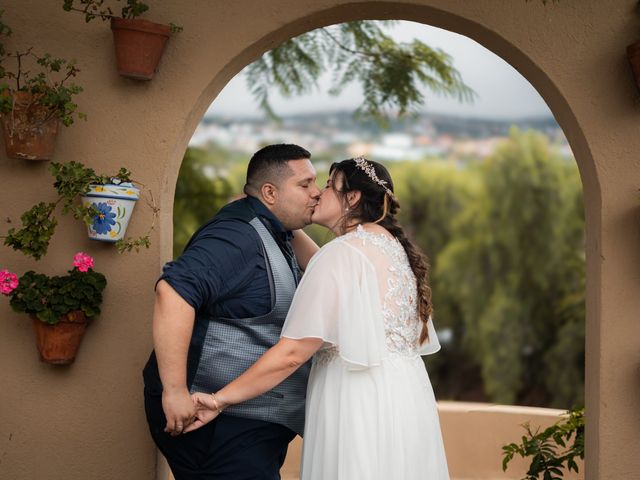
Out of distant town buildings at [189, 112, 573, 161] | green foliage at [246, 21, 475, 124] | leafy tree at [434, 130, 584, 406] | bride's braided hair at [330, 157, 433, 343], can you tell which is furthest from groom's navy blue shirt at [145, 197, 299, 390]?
distant town buildings at [189, 112, 573, 161]

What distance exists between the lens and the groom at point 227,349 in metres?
2.71

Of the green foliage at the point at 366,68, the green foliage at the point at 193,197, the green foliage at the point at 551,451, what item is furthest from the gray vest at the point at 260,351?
the green foliage at the point at 193,197

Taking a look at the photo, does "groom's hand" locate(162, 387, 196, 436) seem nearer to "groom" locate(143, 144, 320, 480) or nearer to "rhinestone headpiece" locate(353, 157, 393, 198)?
"groom" locate(143, 144, 320, 480)

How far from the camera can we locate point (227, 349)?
2.87 meters

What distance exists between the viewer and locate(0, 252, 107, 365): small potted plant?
3.06 m

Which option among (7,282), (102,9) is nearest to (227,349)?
(7,282)

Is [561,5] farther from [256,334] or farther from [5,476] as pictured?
[5,476]

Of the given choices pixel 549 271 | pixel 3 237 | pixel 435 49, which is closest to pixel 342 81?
pixel 435 49

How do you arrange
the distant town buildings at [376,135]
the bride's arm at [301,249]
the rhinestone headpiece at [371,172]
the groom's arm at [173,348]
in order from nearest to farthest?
the groom's arm at [173,348]
the rhinestone headpiece at [371,172]
the bride's arm at [301,249]
the distant town buildings at [376,135]

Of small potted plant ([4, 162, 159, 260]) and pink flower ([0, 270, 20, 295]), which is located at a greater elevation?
small potted plant ([4, 162, 159, 260])

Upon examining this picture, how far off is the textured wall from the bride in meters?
0.61

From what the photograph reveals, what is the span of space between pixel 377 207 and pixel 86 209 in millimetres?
976

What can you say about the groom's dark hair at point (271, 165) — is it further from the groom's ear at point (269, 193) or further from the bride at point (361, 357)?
the bride at point (361, 357)

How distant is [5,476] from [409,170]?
33.4 ft
